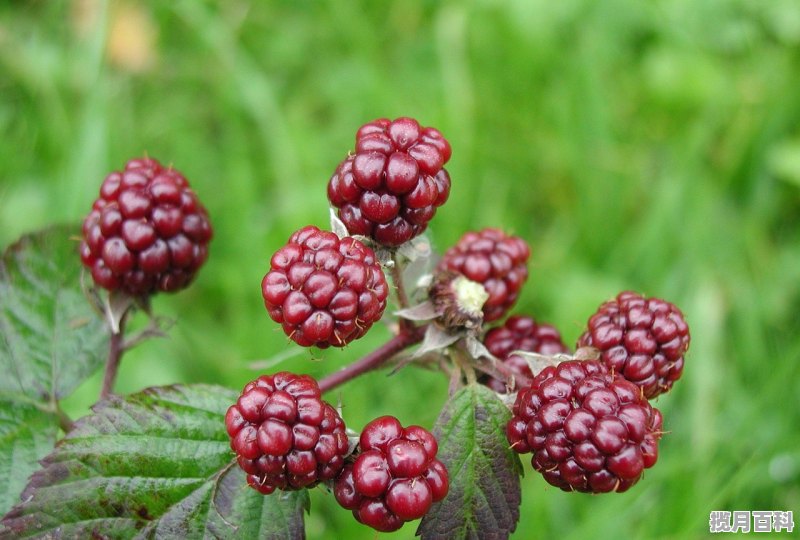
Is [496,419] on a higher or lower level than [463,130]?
lower

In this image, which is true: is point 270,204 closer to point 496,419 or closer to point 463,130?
point 463,130

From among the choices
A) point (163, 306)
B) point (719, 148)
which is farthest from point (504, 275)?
point (719, 148)

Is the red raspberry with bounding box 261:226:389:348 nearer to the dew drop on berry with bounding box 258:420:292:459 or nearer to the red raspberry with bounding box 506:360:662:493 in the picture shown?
the dew drop on berry with bounding box 258:420:292:459

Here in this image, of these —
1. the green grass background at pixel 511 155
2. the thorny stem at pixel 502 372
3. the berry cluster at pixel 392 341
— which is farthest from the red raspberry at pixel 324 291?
the green grass background at pixel 511 155

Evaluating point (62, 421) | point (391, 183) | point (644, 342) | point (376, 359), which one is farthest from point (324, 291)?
point (62, 421)

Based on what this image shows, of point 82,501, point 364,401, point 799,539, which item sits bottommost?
point 799,539
